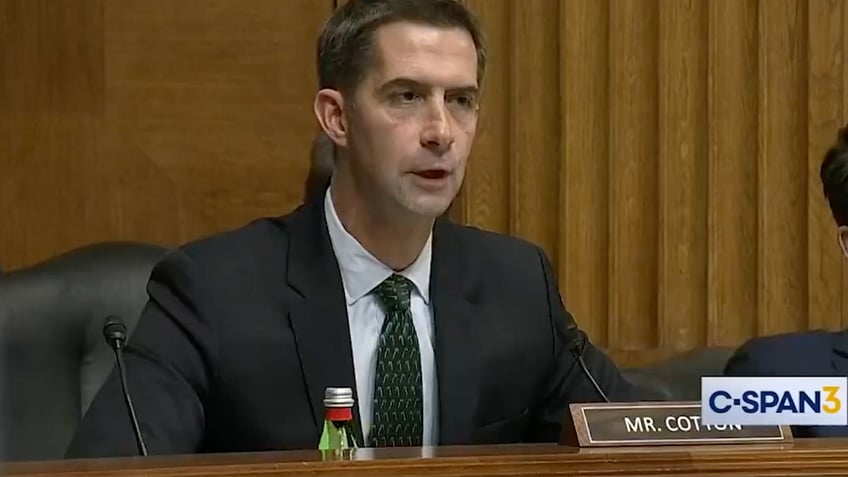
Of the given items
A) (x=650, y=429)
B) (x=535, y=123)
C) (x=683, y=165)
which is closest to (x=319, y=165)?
(x=535, y=123)

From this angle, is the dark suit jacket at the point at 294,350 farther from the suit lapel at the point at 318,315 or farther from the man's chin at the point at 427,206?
the man's chin at the point at 427,206

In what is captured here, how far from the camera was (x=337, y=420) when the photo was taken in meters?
1.61

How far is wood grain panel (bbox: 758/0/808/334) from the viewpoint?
288 centimetres

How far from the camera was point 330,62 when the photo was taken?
2.04 meters

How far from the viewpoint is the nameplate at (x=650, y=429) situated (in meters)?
1.41

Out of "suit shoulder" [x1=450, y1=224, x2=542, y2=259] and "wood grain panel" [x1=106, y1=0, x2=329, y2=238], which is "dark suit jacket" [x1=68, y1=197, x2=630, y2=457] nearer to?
"suit shoulder" [x1=450, y1=224, x2=542, y2=259]

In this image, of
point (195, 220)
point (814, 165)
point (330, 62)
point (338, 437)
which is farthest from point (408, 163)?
point (814, 165)

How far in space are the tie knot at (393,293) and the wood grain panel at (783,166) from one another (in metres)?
1.14

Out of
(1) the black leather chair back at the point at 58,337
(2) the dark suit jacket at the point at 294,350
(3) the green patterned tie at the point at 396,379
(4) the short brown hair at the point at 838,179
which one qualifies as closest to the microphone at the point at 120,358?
(2) the dark suit jacket at the point at 294,350

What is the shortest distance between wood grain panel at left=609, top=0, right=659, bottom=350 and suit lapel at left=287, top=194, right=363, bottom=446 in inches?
40.1

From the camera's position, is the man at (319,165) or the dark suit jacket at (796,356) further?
the man at (319,165)

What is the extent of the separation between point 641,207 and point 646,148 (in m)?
0.11

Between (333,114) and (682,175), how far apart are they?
41.4 inches

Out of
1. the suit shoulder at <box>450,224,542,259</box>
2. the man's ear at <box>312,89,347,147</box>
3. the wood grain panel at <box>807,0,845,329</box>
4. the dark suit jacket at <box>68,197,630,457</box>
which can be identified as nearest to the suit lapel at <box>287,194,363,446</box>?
the dark suit jacket at <box>68,197,630,457</box>
